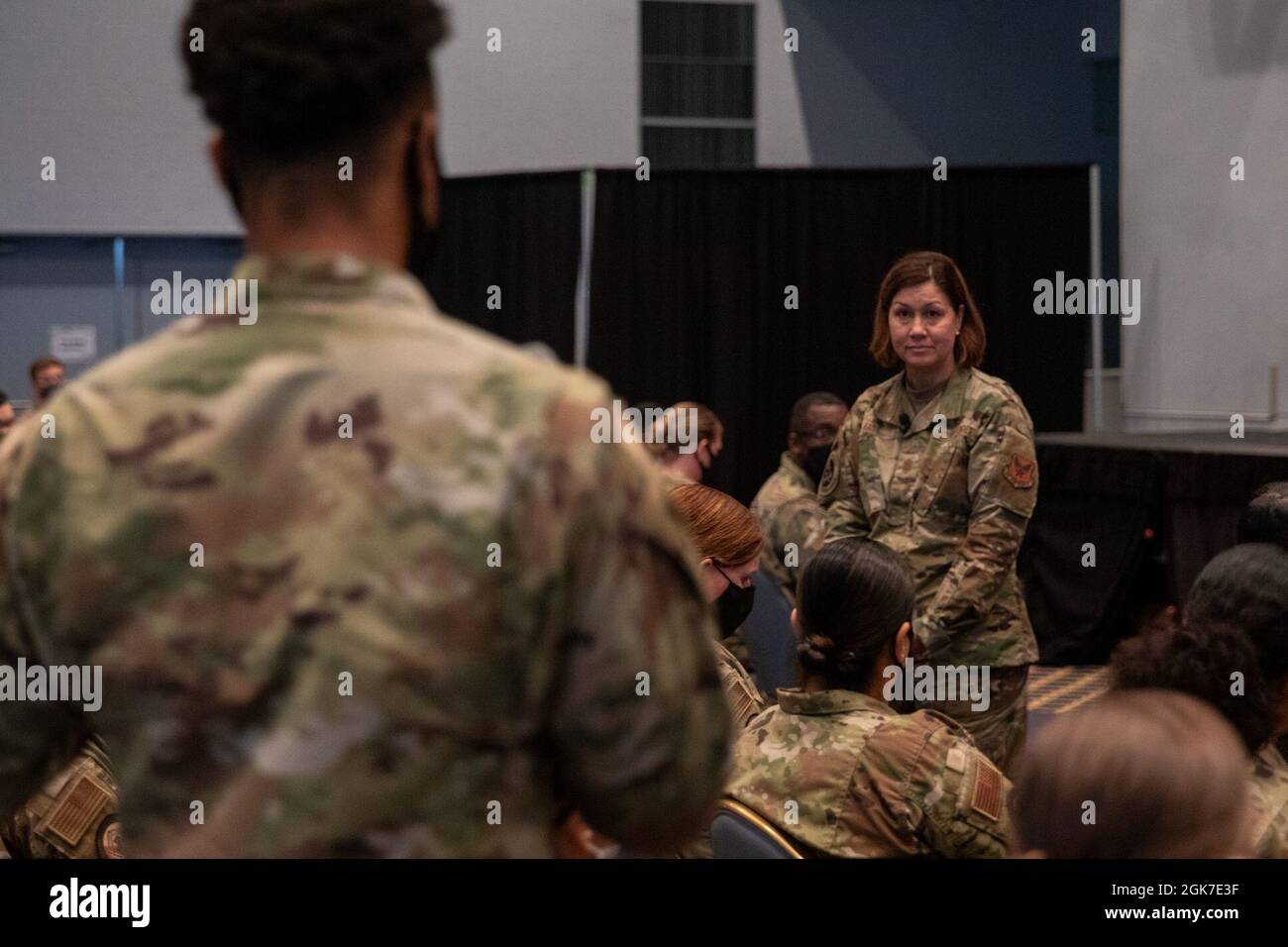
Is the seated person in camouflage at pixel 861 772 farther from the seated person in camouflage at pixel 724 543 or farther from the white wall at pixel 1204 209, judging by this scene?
the white wall at pixel 1204 209

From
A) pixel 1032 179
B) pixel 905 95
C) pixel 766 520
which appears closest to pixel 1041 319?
pixel 1032 179

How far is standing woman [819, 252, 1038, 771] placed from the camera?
299cm

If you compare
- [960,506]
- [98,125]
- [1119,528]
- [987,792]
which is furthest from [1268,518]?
[98,125]

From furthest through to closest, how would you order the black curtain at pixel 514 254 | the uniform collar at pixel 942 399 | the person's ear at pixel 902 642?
the black curtain at pixel 514 254 → the uniform collar at pixel 942 399 → the person's ear at pixel 902 642

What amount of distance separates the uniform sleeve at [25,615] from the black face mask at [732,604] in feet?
6.09

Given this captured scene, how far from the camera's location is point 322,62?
89 centimetres

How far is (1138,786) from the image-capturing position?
1.17 m

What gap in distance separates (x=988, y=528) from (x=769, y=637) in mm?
611

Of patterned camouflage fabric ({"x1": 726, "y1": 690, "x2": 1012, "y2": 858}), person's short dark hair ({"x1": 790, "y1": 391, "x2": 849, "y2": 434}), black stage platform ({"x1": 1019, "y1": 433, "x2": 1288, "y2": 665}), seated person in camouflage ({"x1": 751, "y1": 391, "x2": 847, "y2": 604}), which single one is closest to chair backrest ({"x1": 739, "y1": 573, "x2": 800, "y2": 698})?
seated person in camouflage ({"x1": 751, "y1": 391, "x2": 847, "y2": 604})

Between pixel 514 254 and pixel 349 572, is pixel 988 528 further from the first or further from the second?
pixel 514 254

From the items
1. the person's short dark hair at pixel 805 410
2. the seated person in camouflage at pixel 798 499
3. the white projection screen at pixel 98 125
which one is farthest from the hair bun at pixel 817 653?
the white projection screen at pixel 98 125

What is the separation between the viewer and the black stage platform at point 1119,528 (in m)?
6.14

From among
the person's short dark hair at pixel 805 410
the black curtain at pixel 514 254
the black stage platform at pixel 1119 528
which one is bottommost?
the black stage platform at pixel 1119 528
